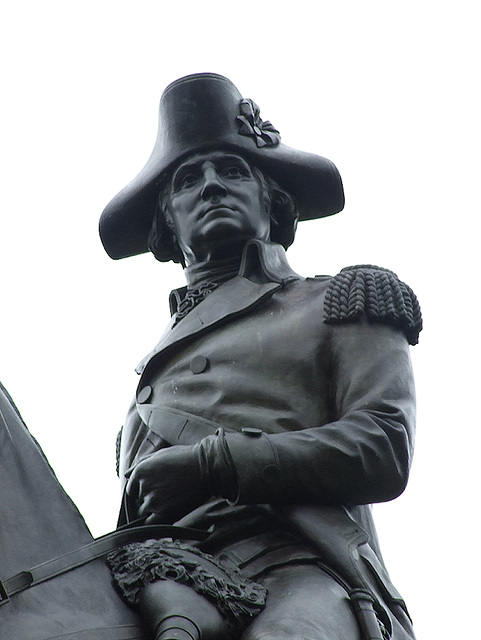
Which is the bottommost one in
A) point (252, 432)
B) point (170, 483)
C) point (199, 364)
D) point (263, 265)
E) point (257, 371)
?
point (170, 483)

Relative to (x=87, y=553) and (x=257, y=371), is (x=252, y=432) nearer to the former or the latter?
(x=257, y=371)

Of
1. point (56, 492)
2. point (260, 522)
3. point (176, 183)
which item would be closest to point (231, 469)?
point (260, 522)

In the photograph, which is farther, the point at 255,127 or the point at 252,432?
the point at 255,127

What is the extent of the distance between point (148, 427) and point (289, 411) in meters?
0.86

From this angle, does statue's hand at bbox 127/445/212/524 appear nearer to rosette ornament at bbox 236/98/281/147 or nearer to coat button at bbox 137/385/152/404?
coat button at bbox 137/385/152/404

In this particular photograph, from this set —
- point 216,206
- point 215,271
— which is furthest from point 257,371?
point 216,206

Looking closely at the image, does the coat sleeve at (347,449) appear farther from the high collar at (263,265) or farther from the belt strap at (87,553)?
the high collar at (263,265)

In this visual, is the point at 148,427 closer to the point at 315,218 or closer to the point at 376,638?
the point at 376,638

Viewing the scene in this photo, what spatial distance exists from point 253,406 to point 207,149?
2.39m

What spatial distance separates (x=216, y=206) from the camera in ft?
34.8

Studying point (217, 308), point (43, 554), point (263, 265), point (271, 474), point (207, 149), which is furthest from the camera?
point (207, 149)

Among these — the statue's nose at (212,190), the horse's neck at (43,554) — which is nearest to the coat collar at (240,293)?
the statue's nose at (212,190)

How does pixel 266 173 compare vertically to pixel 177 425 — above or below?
above

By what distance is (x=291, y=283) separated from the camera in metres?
10.3
